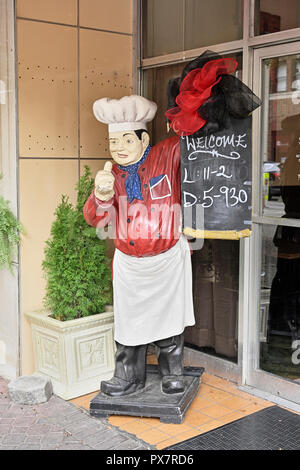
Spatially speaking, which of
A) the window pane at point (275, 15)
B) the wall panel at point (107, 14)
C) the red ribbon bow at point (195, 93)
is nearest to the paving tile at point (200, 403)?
the red ribbon bow at point (195, 93)

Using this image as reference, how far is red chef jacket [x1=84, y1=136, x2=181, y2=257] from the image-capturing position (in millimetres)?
4168

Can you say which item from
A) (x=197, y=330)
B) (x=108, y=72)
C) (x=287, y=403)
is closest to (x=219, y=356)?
(x=197, y=330)

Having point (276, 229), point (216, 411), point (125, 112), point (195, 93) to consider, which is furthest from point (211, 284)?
point (195, 93)

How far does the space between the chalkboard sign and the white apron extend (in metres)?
0.27

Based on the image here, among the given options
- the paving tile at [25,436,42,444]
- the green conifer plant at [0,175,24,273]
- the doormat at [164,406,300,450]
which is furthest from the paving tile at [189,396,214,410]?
the green conifer plant at [0,175,24,273]

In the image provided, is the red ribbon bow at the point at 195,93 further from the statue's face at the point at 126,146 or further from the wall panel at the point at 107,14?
the wall panel at the point at 107,14

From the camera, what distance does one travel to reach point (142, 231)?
13.7 ft

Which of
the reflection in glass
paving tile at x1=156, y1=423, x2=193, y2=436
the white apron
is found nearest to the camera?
paving tile at x1=156, y1=423, x2=193, y2=436

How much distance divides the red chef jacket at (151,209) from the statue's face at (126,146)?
0.30 feet

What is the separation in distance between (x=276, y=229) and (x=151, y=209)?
97 cm

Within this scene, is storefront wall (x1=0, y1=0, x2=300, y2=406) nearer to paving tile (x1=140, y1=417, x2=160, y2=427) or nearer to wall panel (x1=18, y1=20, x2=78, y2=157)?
wall panel (x1=18, y1=20, x2=78, y2=157)

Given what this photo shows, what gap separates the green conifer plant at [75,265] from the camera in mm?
4660

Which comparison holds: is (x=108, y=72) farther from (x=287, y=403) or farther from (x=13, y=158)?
(x=287, y=403)

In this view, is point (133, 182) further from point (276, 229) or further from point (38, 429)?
point (38, 429)
